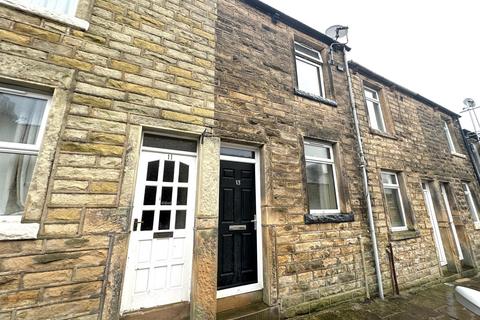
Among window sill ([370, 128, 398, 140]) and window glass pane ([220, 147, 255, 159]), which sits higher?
window sill ([370, 128, 398, 140])

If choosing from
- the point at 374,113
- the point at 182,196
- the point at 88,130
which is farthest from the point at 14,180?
the point at 374,113

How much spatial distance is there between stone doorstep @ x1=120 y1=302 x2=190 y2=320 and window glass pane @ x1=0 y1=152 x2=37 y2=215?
5.64 ft

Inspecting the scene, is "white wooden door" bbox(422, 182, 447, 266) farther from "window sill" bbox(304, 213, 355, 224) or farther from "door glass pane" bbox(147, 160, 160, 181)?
"door glass pane" bbox(147, 160, 160, 181)

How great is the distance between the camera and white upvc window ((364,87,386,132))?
6227mm

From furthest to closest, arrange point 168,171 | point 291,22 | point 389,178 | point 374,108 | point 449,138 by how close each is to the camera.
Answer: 1. point 449,138
2. point 374,108
3. point 389,178
4. point 291,22
5. point 168,171

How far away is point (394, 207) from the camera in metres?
5.59

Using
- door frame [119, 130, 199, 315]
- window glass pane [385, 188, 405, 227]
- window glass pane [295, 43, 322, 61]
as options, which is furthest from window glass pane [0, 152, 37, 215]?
window glass pane [385, 188, 405, 227]

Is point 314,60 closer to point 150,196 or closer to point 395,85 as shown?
point 395,85

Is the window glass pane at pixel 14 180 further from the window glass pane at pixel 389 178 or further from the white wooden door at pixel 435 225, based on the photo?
the white wooden door at pixel 435 225

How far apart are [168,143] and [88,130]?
39.2 inches

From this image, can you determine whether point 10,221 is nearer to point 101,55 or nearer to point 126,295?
point 126,295

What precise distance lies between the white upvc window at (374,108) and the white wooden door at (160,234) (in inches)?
231

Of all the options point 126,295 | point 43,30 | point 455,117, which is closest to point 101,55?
point 43,30

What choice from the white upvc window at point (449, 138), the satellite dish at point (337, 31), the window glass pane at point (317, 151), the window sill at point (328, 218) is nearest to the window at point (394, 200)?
the window sill at point (328, 218)
